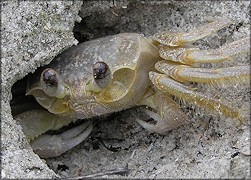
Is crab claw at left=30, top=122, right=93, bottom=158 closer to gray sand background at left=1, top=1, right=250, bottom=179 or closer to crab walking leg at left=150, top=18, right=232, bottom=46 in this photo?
gray sand background at left=1, top=1, right=250, bottom=179

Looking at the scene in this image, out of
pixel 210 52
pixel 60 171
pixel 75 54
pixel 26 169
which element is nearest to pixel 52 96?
pixel 75 54

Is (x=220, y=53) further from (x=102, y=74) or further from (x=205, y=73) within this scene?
(x=102, y=74)

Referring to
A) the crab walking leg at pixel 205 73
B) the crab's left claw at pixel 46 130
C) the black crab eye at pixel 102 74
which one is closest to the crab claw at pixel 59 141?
the crab's left claw at pixel 46 130

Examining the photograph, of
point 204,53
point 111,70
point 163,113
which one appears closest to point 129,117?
point 163,113

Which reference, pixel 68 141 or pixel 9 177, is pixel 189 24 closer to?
pixel 68 141

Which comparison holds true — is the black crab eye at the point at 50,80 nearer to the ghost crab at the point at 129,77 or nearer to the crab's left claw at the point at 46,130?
the ghost crab at the point at 129,77

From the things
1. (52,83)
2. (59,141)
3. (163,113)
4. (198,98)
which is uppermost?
(198,98)

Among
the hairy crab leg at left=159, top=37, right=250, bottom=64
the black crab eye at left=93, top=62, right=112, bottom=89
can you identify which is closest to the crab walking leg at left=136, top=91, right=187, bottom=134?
the hairy crab leg at left=159, top=37, right=250, bottom=64
